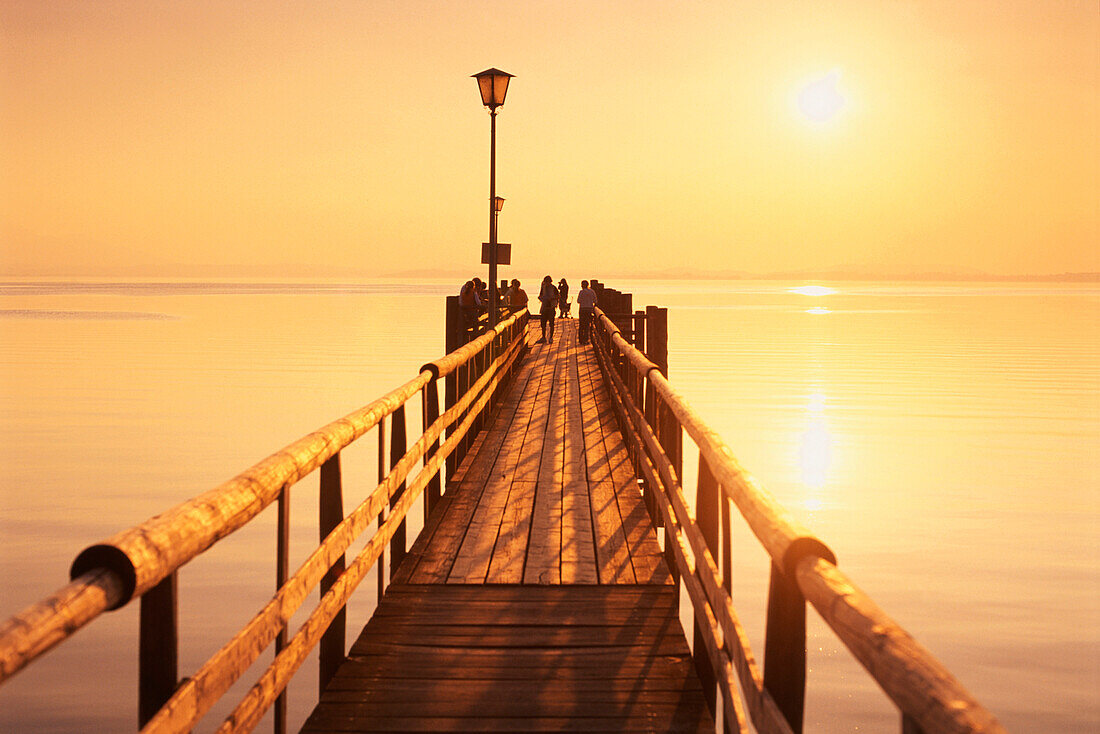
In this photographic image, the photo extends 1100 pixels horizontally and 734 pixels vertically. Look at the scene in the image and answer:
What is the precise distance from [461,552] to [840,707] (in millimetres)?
4182

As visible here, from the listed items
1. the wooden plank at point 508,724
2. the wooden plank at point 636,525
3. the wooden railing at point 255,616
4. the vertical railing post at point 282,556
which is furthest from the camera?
the wooden plank at point 636,525

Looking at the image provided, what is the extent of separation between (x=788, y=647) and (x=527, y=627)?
115 inches

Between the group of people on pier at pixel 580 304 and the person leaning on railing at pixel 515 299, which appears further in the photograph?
the person leaning on railing at pixel 515 299

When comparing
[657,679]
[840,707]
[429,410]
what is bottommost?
[840,707]

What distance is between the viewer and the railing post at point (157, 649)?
9.04 ft

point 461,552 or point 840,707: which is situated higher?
point 461,552

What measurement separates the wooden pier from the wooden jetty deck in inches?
0.6

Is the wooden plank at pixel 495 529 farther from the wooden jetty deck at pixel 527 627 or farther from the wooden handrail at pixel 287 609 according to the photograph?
the wooden handrail at pixel 287 609

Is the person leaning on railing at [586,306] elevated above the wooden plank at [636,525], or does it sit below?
above

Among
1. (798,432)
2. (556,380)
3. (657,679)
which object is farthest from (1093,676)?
(798,432)

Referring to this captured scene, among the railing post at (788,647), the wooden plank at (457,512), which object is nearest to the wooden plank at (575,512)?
the wooden plank at (457,512)

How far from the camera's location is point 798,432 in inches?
1017

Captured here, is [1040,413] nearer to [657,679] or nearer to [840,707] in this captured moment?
[840,707]

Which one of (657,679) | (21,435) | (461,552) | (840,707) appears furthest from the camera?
(21,435)
